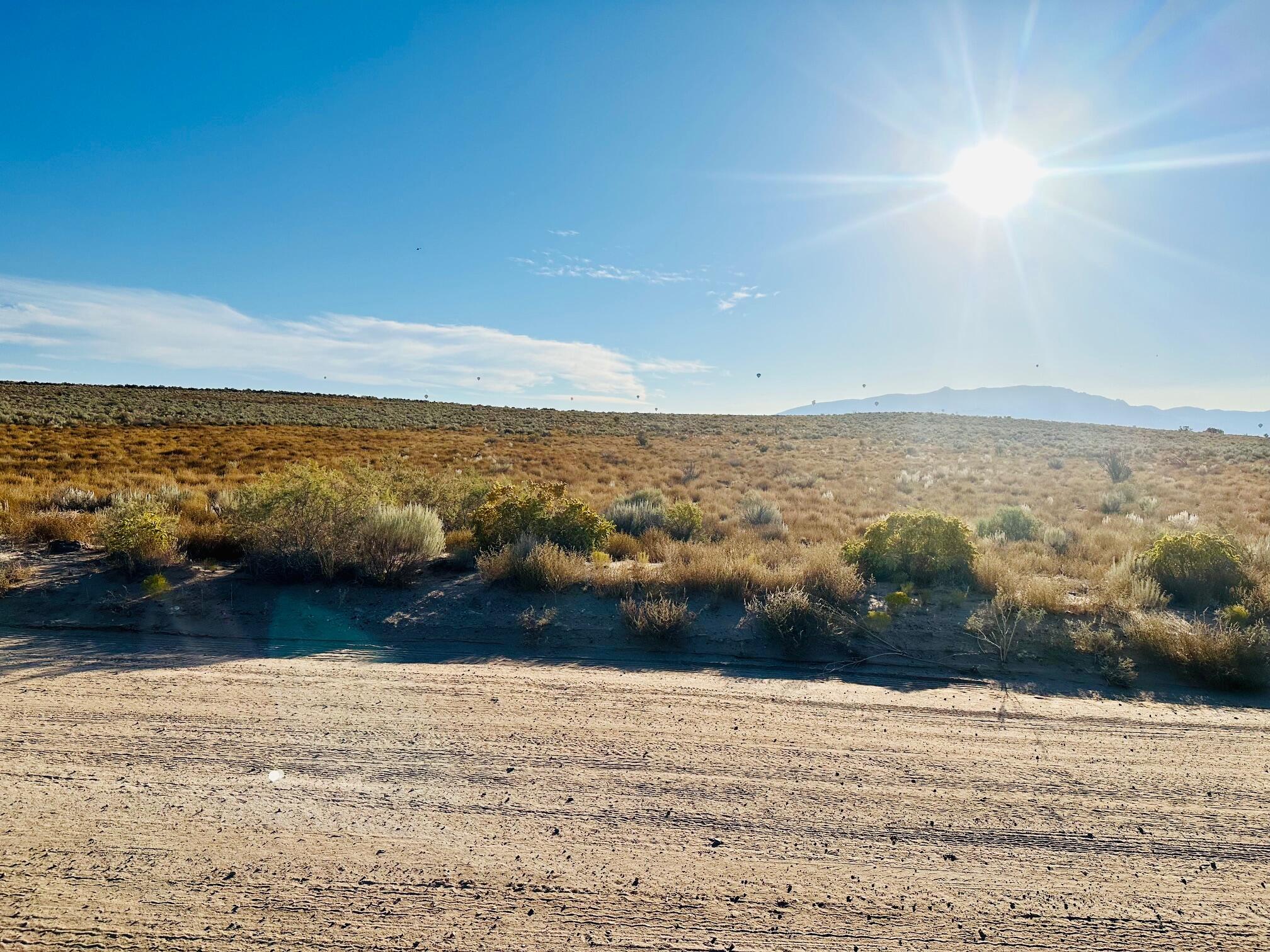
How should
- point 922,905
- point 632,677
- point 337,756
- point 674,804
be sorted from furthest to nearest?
point 632,677, point 337,756, point 674,804, point 922,905

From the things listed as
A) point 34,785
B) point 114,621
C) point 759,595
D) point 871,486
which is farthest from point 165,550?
point 871,486

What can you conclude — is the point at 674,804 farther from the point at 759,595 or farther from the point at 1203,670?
the point at 1203,670

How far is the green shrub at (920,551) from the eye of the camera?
882 centimetres

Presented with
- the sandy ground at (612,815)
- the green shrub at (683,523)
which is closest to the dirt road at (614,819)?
the sandy ground at (612,815)

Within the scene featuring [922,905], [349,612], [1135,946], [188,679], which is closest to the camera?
[1135,946]

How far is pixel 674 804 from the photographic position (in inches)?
149

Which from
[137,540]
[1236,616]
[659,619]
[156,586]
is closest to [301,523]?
[156,586]

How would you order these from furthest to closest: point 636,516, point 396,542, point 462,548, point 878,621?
point 636,516, point 462,548, point 396,542, point 878,621

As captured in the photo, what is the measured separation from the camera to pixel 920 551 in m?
8.89

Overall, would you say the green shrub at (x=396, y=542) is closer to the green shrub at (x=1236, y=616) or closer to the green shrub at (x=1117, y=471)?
→ the green shrub at (x=1236, y=616)

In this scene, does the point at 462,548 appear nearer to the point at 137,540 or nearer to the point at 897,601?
the point at 137,540

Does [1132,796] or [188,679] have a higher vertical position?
[1132,796]

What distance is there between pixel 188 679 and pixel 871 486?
19086 mm

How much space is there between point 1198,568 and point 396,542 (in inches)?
414
